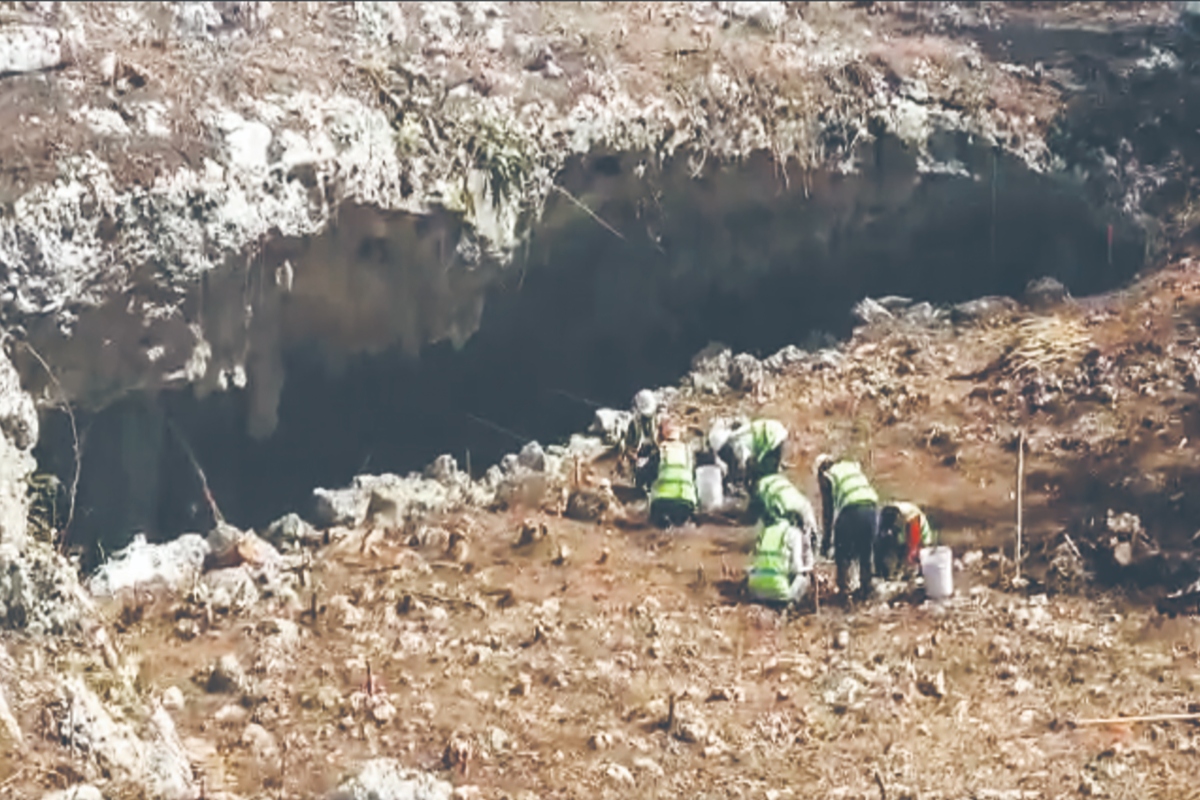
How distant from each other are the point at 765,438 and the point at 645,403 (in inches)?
55.1

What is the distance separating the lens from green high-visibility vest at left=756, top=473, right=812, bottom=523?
31.8 feet

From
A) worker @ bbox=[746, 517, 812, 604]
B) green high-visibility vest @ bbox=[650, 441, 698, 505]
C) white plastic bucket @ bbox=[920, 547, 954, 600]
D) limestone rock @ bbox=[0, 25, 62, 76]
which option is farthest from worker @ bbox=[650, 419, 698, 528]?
limestone rock @ bbox=[0, 25, 62, 76]

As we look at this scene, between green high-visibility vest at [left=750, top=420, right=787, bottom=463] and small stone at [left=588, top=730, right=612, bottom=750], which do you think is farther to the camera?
green high-visibility vest at [left=750, top=420, right=787, bottom=463]

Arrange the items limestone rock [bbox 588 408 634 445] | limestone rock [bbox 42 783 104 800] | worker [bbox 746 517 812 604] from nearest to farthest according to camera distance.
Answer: limestone rock [bbox 42 783 104 800]
worker [bbox 746 517 812 604]
limestone rock [bbox 588 408 634 445]

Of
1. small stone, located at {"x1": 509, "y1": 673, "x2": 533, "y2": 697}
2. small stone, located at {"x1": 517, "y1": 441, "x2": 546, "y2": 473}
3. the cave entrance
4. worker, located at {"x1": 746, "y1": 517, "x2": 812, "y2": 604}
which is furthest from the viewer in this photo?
small stone, located at {"x1": 517, "y1": 441, "x2": 546, "y2": 473}

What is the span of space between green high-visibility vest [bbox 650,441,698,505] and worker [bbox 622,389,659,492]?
0.26 metres

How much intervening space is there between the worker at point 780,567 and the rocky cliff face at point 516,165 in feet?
10.0

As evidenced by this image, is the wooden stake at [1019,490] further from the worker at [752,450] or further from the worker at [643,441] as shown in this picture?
the worker at [643,441]

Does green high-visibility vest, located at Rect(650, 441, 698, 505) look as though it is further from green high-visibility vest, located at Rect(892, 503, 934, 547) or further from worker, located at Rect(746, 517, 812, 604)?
green high-visibility vest, located at Rect(892, 503, 934, 547)

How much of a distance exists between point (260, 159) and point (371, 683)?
3544 mm

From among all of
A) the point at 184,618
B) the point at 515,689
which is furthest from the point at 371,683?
the point at 184,618

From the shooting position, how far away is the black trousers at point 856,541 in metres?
9.45

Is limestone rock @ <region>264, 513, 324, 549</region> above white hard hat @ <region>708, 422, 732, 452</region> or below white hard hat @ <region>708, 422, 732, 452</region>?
below

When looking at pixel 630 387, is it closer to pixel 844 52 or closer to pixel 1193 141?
pixel 844 52
